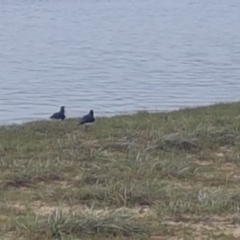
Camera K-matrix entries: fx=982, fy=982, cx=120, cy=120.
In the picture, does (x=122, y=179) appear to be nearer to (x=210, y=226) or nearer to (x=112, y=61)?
(x=210, y=226)

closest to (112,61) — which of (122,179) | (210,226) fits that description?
(122,179)

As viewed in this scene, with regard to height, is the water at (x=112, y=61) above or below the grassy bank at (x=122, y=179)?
above

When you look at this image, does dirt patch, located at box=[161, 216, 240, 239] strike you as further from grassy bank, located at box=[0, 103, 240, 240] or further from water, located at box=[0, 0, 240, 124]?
water, located at box=[0, 0, 240, 124]

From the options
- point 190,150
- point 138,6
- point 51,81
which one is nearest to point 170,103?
point 51,81

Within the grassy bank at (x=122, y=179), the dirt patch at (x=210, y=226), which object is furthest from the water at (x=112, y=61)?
the dirt patch at (x=210, y=226)

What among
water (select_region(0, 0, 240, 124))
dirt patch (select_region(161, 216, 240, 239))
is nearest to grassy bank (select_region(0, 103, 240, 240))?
dirt patch (select_region(161, 216, 240, 239))

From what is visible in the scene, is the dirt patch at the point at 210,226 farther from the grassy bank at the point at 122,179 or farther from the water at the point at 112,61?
the water at the point at 112,61

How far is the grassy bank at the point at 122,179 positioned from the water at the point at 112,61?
168 inches

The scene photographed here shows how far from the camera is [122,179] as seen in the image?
7934mm

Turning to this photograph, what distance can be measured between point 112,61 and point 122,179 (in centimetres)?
1621

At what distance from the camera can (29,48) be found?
2809cm

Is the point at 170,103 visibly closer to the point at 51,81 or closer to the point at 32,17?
the point at 51,81

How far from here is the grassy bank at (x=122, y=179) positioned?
6.47 metres

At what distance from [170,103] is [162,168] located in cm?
836
